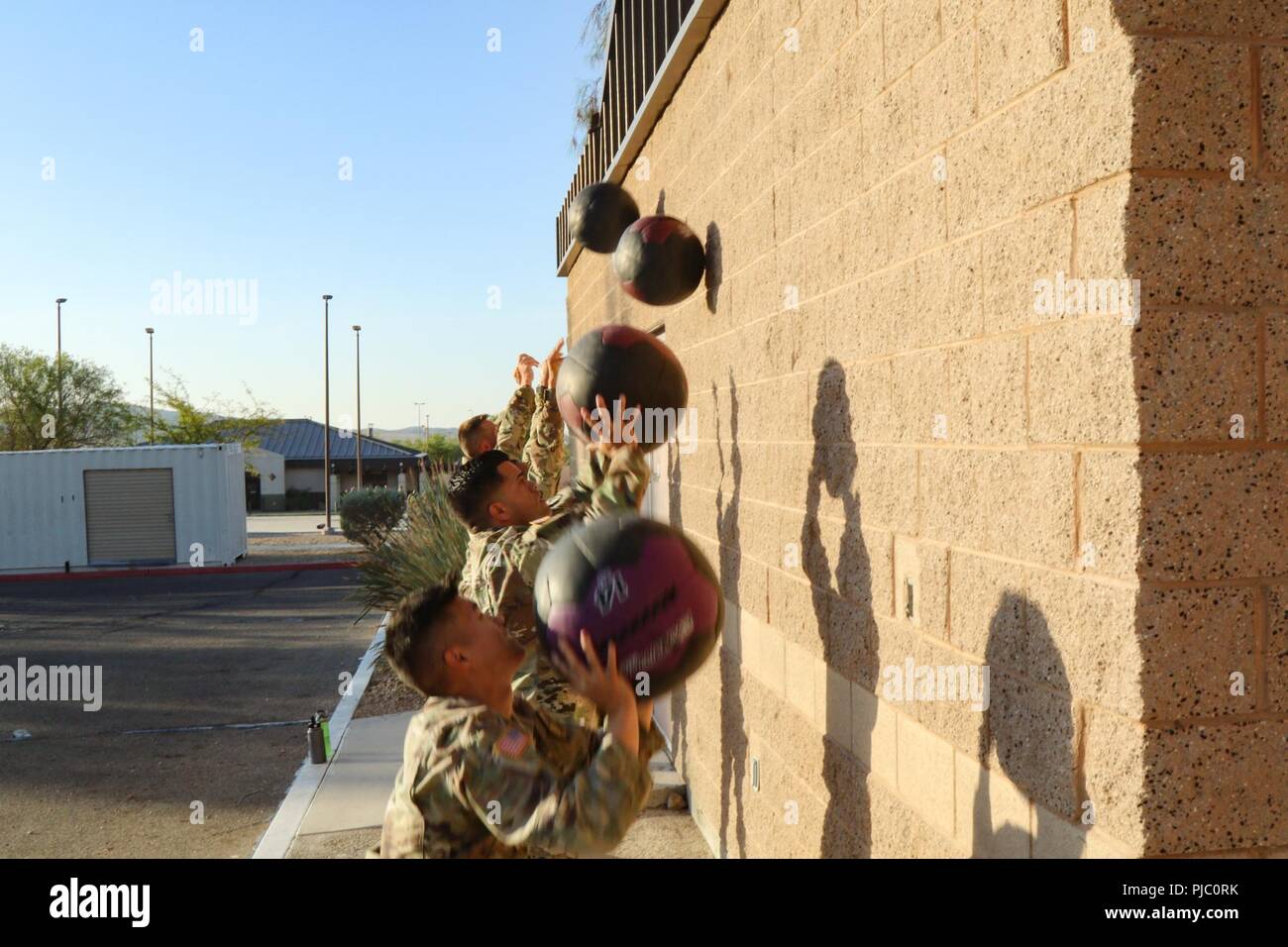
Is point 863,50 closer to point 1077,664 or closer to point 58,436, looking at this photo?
point 1077,664

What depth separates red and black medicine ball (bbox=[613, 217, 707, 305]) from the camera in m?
5.05

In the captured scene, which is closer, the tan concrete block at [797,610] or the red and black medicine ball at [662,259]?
the tan concrete block at [797,610]

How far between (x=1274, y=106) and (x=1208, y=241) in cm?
28

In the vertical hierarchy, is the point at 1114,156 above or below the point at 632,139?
below

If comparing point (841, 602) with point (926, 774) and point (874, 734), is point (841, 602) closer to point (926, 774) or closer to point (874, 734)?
point (874, 734)

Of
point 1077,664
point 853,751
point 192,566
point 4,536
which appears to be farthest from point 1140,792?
point 4,536

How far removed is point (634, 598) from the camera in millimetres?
2562

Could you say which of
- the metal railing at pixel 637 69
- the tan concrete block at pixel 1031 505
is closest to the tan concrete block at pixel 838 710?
the tan concrete block at pixel 1031 505

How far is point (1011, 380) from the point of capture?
7.19 feet

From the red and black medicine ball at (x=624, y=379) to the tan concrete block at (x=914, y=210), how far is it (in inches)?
54.9

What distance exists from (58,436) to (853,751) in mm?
47210

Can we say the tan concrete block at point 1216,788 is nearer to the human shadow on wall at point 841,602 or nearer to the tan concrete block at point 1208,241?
the tan concrete block at point 1208,241

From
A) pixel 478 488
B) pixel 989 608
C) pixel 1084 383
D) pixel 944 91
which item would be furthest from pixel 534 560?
pixel 1084 383

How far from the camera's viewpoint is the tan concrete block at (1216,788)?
1.79m
